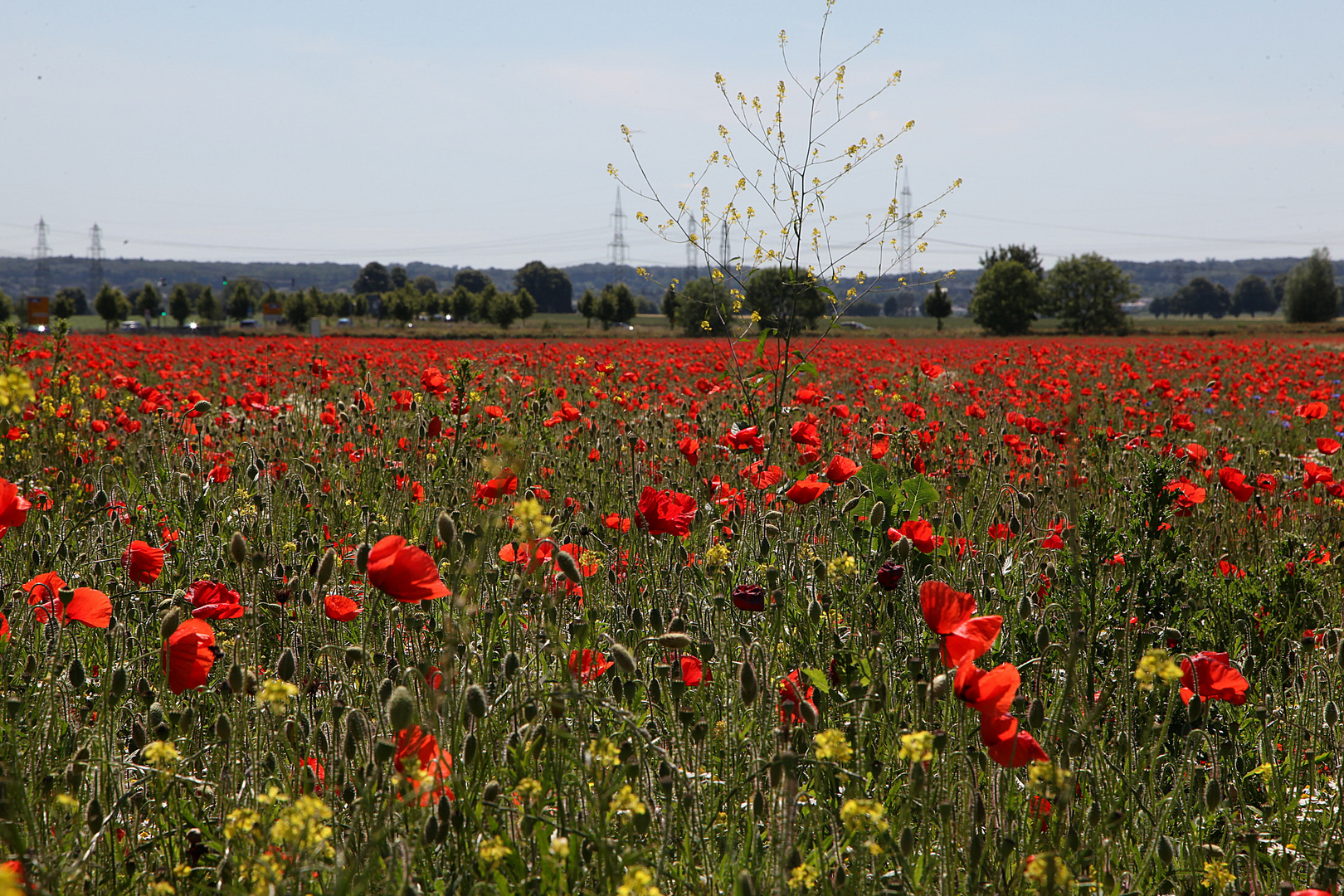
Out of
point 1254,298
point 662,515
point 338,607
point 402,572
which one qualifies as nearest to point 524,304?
point 662,515

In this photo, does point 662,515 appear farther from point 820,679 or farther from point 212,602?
point 212,602

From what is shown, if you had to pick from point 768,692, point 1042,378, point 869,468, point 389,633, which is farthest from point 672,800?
point 1042,378

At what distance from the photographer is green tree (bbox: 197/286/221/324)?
250 ft

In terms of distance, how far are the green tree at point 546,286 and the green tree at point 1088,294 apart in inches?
3503

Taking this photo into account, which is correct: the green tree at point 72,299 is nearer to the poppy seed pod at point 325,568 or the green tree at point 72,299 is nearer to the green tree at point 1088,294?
the green tree at point 1088,294

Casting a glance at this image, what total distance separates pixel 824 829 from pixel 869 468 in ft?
5.36

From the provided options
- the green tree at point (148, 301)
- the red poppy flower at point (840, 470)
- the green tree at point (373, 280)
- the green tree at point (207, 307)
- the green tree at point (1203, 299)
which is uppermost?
the green tree at point (373, 280)

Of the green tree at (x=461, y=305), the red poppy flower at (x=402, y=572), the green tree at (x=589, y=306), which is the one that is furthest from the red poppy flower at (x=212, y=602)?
the green tree at (x=461, y=305)

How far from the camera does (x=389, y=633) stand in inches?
95.8

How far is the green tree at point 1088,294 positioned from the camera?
191 ft

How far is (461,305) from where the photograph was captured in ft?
284

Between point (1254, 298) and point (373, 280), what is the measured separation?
14341 cm

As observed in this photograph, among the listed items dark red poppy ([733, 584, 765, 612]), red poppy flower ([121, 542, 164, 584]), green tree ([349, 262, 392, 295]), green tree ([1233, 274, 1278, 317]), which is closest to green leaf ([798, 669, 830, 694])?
dark red poppy ([733, 584, 765, 612])

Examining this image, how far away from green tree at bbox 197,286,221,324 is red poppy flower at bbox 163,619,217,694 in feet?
275
